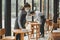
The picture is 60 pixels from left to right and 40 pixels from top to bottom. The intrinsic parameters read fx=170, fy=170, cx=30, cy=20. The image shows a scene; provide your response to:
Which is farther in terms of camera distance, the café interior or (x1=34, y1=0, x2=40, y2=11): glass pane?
(x1=34, y1=0, x2=40, y2=11): glass pane

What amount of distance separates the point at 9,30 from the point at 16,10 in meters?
1.31

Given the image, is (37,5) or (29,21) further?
(37,5)

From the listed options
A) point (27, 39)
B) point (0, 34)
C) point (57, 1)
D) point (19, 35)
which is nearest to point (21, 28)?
point (19, 35)

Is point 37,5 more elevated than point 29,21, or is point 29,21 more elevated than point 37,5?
point 37,5

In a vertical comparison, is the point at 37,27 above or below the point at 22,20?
below

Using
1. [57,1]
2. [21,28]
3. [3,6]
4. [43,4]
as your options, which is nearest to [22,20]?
[21,28]

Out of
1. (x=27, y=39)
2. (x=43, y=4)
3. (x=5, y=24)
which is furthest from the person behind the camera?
(x=43, y=4)

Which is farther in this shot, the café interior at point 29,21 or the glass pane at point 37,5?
the glass pane at point 37,5

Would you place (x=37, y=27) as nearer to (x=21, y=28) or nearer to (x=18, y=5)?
(x=18, y=5)

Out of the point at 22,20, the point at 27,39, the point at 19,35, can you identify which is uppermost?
the point at 22,20

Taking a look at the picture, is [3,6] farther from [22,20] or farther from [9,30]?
[22,20]

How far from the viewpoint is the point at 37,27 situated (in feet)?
23.2

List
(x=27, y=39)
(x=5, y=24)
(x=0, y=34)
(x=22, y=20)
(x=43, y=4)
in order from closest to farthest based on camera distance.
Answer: (x=0, y=34) < (x=22, y=20) < (x=5, y=24) < (x=27, y=39) < (x=43, y=4)

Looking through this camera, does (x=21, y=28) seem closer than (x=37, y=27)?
Yes
